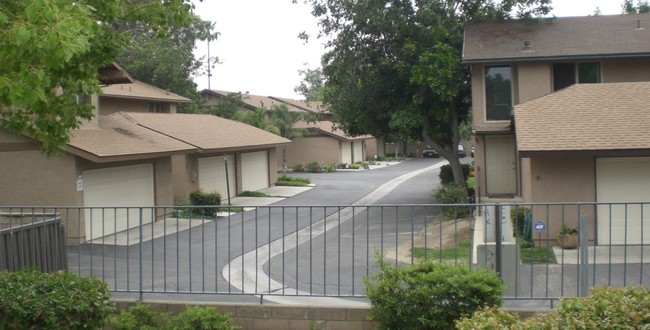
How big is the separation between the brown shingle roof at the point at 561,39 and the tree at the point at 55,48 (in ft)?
53.0

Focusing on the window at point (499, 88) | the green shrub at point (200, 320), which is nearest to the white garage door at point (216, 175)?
the window at point (499, 88)

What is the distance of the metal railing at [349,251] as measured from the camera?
8695mm

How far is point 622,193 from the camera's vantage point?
1742 cm

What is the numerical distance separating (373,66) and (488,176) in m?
6.50

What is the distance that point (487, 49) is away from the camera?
83.6ft

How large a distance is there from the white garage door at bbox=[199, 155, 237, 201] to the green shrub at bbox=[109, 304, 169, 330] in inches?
910

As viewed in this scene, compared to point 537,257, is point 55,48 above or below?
above

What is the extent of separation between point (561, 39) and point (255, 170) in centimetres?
1758

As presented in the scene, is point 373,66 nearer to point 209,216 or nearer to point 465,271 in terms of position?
point 209,216

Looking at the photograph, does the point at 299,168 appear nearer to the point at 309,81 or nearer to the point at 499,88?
the point at 499,88

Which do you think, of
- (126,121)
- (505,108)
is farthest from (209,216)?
(505,108)

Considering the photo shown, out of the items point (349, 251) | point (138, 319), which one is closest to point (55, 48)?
point (138, 319)

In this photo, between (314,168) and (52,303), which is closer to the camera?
(52,303)

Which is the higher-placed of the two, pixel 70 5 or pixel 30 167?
pixel 70 5
